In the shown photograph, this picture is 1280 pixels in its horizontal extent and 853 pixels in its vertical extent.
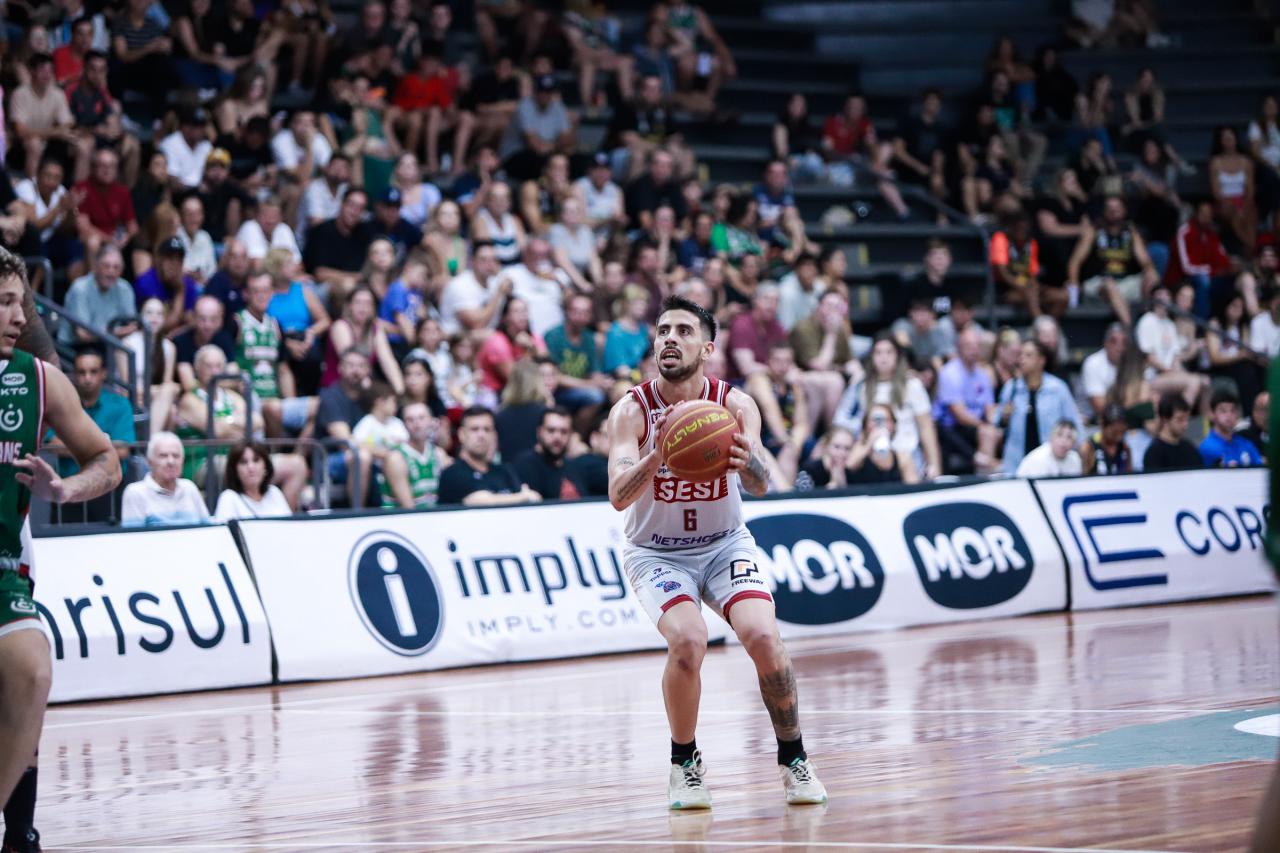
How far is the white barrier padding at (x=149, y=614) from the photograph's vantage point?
12.3m

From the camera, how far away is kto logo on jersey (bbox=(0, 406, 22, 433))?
613 centimetres

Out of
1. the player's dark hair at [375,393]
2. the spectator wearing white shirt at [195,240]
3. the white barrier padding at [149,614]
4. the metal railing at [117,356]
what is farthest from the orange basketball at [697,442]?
the spectator wearing white shirt at [195,240]

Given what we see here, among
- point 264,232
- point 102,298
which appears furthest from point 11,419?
point 264,232

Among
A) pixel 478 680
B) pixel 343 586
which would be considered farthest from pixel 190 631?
pixel 478 680

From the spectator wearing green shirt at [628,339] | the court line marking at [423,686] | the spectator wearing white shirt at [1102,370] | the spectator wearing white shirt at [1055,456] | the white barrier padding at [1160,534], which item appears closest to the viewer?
the court line marking at [423,686]

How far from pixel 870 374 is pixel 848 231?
246 inches

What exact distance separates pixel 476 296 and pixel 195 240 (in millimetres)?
2842

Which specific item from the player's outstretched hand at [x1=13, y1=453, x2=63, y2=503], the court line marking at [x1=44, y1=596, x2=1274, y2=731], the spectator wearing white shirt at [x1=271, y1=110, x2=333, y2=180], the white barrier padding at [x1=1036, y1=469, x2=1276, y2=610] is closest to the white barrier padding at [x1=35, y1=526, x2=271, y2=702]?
the court line marking at [x1=44, y1=596, x2=1274, y2=731]

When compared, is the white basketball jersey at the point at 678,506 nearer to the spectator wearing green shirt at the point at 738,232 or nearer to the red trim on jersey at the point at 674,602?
the red trim on jersey at the point at 674,602

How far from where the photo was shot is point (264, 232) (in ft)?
59.4

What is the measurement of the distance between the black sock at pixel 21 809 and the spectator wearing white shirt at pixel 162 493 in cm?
699

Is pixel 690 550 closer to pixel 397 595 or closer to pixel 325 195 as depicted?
pixel 397 595

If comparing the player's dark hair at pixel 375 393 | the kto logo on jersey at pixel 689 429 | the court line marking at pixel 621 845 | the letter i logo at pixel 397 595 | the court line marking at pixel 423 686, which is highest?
the player's dark hair at pixel 375 393

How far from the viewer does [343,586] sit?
13320mm
